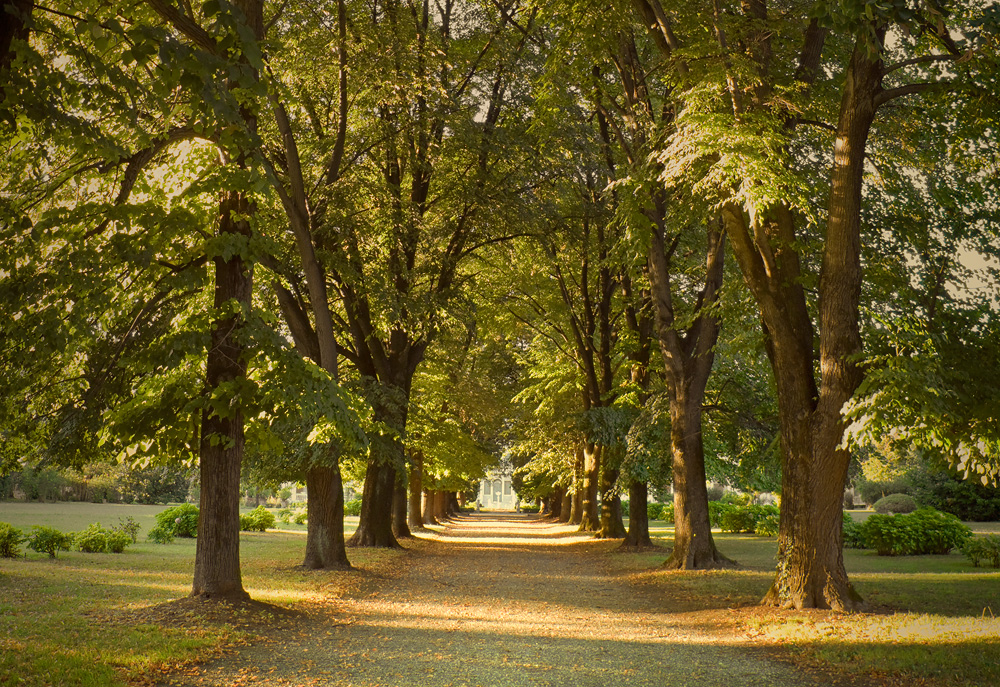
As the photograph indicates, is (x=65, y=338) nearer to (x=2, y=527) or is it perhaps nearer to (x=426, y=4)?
(x=2, y=527)

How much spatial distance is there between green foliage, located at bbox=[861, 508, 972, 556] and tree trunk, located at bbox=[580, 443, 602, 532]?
33.4 feet

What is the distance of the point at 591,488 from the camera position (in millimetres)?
29656

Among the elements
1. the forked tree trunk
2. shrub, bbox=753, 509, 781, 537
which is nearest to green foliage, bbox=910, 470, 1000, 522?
shrub, bbox=753, 509, 781, 537

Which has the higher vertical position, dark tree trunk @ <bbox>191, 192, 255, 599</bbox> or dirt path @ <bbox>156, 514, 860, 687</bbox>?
dark tree trunk @ <bbox>191, 192, 255, 599</bbox>

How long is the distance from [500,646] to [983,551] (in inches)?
481

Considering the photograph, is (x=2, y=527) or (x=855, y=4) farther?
(x=2, y=527)

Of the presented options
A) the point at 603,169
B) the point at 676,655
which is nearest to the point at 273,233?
the point at 603,169

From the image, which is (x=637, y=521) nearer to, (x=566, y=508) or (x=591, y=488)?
(x=591, y=488)

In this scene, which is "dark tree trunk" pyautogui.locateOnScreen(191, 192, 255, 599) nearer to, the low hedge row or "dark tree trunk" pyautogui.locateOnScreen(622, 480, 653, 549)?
"dark tree trunk" pyautogui.locateOnScreen(622, 480, 653, 549)

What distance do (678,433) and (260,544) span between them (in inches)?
536

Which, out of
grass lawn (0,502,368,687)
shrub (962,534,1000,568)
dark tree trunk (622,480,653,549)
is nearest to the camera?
grass lawn (0,502,368,687)

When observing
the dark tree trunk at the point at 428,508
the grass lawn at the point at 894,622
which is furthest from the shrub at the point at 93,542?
the dark tree trunk at the point at 428,508

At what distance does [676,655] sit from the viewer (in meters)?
7.84

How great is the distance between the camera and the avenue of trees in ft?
22.2
